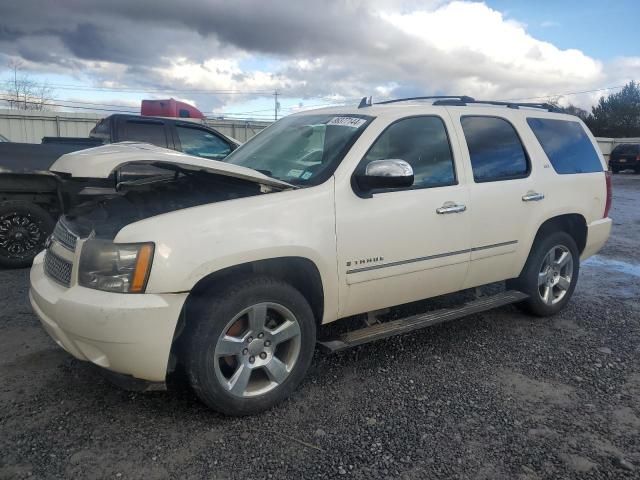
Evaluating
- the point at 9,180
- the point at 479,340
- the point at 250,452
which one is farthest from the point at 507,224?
the point at 9,180

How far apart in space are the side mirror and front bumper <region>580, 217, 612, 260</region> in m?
2.68

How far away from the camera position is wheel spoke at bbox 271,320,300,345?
314 cm

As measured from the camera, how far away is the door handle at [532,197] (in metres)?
4.38

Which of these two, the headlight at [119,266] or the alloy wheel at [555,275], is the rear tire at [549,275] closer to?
the alloy wheel at [555,275]

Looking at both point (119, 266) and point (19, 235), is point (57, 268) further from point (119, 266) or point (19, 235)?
point (19, 235)

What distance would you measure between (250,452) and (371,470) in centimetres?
63

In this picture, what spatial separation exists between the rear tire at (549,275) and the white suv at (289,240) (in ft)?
0.09

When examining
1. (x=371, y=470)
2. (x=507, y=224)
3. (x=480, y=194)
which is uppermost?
(x=480, y=194)

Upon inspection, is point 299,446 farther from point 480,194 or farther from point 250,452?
point 480,194

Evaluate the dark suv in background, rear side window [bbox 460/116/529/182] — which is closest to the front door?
rear side window [bbox 460/116/529/182]

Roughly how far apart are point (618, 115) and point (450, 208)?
5577 centimetres

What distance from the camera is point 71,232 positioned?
3037 mm

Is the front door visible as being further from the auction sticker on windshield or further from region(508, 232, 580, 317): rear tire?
region(508, 232, 580, 317): rear tire

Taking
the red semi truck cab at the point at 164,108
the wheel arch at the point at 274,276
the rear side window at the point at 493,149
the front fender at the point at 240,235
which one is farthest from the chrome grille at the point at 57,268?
the red semi truck cab at the point at 164,108
